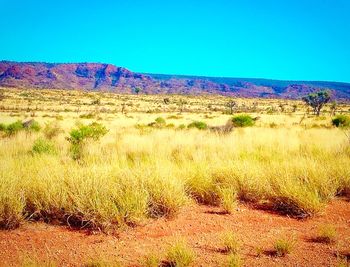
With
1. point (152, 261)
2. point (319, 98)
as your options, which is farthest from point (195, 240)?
point (319, 98)

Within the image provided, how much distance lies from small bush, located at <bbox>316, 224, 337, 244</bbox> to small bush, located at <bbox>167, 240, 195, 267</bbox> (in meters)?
1.83

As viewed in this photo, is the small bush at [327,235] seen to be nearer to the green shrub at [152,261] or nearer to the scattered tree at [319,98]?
the green shrub at [152,261]

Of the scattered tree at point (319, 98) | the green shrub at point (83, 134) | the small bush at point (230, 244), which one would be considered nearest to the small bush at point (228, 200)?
the small bush at point (230, 244)

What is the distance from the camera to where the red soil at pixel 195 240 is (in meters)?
4.01

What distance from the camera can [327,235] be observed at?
14.8ft

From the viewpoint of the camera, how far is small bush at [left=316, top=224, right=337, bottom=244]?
14.8 ft

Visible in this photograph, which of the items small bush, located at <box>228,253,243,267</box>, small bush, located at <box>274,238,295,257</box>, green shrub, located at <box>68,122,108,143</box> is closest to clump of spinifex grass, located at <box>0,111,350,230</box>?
small bush, located at <box>274,238,295,257</box>

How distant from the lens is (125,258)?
13.2ft

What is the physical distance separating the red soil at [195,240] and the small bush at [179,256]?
0.41 feet

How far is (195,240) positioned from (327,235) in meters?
1.69

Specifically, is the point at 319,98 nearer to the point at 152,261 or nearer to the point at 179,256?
the point at 179,256

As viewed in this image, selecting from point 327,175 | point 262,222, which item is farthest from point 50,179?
point 327,175

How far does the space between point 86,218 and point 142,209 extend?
0.80 metres

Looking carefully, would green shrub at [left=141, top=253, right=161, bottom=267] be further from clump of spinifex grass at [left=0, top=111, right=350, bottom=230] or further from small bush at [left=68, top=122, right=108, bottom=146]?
small bush at [left=68, top=122, right=108, bottom=146]
